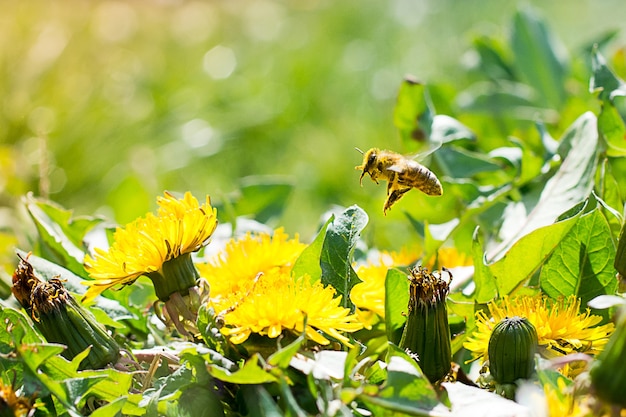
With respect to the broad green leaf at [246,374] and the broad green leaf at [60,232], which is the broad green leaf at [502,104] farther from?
the broad green leaf at [246,374]

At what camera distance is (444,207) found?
1387mm

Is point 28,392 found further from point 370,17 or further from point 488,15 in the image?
point 370,17

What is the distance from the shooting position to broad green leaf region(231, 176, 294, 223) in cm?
150

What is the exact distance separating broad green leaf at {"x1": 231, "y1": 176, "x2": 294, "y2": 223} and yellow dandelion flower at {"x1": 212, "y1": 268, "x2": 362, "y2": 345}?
716 millimetres

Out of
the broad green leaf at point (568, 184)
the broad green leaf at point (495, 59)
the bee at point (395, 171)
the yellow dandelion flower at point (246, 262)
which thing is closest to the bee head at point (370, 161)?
the bee at point (395, 171)

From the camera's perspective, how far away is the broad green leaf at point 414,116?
135 centimetres

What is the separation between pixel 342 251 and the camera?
88cm

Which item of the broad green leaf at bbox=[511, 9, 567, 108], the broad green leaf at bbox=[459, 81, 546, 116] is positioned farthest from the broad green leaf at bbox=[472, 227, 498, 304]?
the broad green leaf at bbox=[511, 9, 567, 108]

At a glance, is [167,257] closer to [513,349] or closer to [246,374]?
[246,374]

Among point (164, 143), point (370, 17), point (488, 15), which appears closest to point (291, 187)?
point (164, 143)

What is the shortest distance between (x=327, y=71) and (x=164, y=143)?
92 centimetres

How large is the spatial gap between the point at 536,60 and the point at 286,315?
1304mm

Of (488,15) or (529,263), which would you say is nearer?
(529,263)

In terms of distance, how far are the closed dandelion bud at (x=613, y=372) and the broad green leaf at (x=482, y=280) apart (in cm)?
32
